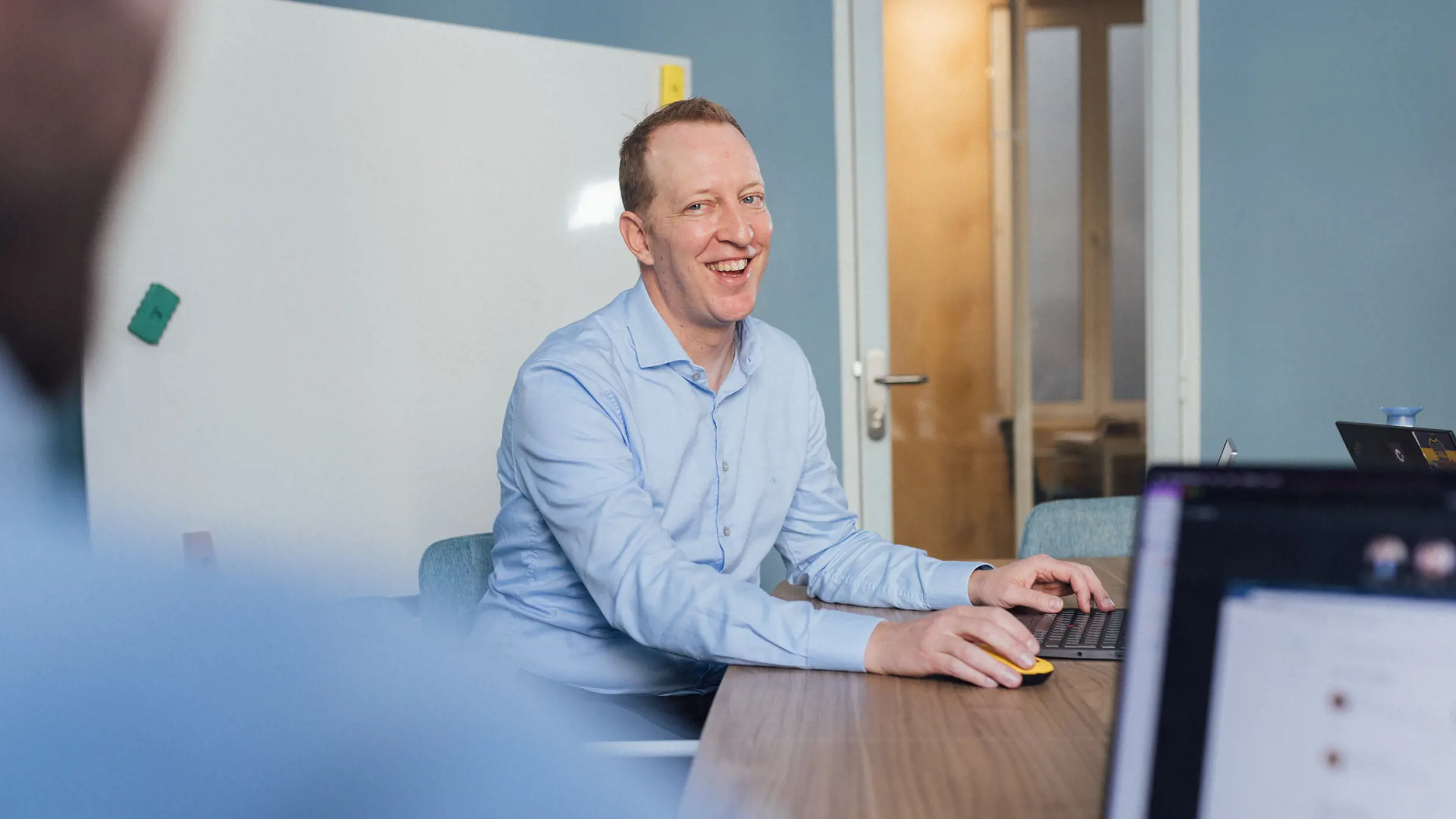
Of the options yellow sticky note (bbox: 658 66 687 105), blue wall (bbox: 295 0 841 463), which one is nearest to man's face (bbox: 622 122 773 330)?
yellow sticky note (bbox: 658 66 687 105)

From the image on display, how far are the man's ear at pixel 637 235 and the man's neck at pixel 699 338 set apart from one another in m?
0.03

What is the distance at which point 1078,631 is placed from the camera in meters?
1.12

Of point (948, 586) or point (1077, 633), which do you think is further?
point (948, 586)

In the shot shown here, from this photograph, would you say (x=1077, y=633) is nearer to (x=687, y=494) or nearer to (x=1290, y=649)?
(x=687, y=494)

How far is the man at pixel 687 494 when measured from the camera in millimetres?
1120

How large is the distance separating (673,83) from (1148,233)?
1.36 metres

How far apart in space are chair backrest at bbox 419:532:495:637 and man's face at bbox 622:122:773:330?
441 millimetres

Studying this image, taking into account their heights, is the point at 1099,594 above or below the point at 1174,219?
below

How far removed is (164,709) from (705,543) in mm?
1141

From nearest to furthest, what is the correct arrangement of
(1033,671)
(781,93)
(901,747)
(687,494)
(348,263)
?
(901,747), (1033,671), (687,494), (348,263), (781,93)

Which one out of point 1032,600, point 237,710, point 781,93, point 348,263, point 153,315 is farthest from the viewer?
point 781,93

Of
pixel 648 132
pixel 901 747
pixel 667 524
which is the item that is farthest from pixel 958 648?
pixel 648 132

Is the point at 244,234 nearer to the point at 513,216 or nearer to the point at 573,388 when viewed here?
the point at 513,216

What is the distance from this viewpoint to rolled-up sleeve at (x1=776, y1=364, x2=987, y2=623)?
130cm
